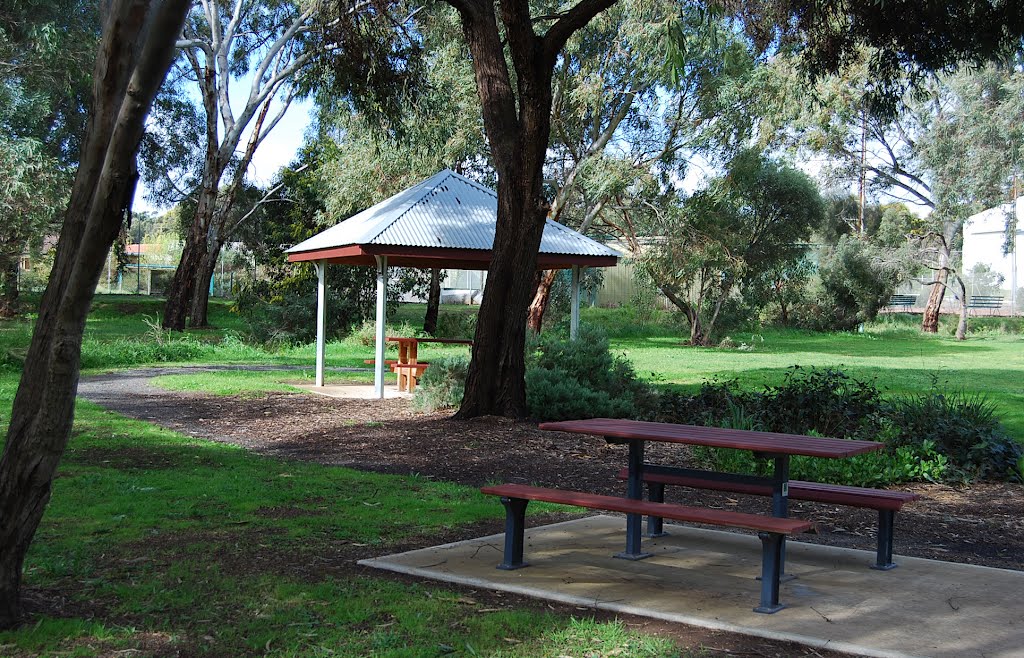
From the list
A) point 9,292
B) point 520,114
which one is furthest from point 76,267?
point 9,292

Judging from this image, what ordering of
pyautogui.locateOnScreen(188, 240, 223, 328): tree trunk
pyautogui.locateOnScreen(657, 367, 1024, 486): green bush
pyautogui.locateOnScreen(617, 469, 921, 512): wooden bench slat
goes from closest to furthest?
pyautogui.locateOnScreen(617, 469, 921, 512): wooden bench slat
pyautogui.locateOnScreen(657, 367, 1024, 486): green bush
pyautogui.locateOnScreen(188, 240, 223, 328): tree trunk

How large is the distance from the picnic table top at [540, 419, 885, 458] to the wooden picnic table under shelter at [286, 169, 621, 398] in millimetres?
8599

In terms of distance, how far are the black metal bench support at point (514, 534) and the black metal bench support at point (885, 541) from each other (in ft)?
6.91

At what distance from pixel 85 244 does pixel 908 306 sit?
167 ft

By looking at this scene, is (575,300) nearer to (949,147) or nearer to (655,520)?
(655,520)

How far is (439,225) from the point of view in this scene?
50.0 feet

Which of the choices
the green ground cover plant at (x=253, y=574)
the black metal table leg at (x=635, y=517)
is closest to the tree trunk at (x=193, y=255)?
the green ground cover plant at (x=253, y=574)

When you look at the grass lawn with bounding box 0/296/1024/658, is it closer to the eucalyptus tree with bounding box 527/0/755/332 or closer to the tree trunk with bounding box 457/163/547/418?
the tree trunk with bounding box 457/163/547/418

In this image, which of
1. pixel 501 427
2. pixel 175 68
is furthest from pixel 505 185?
pixel 175 68

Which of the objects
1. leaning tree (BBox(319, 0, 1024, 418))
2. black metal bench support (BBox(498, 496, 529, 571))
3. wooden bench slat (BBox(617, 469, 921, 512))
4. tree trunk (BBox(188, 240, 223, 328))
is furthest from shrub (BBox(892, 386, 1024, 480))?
tree trunk (BBox(188, 240, 223, 328))

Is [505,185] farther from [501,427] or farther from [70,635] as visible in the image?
[70,635]

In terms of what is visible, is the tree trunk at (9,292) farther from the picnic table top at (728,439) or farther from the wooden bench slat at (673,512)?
the wooden bench slat at (673,512)

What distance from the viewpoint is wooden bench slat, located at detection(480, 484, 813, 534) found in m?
4.64

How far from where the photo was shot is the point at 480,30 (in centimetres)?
1148
